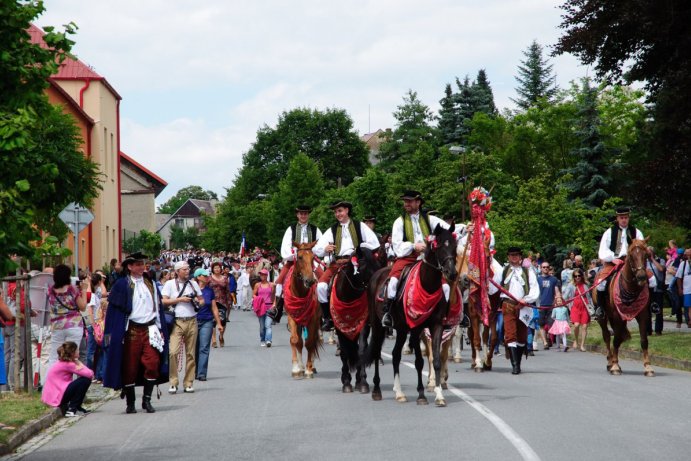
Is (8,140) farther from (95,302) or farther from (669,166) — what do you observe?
(669,166)

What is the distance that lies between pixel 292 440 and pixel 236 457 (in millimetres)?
1071

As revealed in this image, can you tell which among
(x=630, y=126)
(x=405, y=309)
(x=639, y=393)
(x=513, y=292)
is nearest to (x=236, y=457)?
(x=405, y=309)

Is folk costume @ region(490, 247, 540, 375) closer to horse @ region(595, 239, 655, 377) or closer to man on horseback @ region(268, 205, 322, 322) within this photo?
horse @ region(595, 239, 655, 377)

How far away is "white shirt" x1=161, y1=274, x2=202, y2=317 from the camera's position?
17953mm

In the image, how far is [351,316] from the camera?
17.0m

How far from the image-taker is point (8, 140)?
30.3ft

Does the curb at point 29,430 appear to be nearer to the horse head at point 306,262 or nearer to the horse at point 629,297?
the horse head at point 306,262

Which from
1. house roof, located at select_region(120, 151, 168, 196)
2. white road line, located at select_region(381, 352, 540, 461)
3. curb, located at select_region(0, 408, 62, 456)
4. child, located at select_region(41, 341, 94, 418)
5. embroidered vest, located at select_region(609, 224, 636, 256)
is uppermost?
house roof, located at select_region(120, 151, 168, 196)

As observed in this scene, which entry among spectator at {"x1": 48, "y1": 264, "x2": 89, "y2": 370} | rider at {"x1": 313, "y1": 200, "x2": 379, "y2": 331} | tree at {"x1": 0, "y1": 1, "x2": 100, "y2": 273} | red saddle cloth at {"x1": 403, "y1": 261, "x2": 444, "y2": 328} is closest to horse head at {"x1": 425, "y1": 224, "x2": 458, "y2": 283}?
red saddle cloth at {"x1": 403, "y1": 261, "x2": 444, "y2": 328}

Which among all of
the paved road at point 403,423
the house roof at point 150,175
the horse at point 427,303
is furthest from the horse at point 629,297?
the house roof at point 150,175

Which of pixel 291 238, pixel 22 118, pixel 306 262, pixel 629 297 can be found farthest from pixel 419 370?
pixel 22 118

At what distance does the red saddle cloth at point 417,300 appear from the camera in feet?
A: 47.8

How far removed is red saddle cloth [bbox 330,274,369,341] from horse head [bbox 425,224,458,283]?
286cm

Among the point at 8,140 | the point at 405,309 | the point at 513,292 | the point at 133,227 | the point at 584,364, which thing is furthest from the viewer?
the point at 133,227
